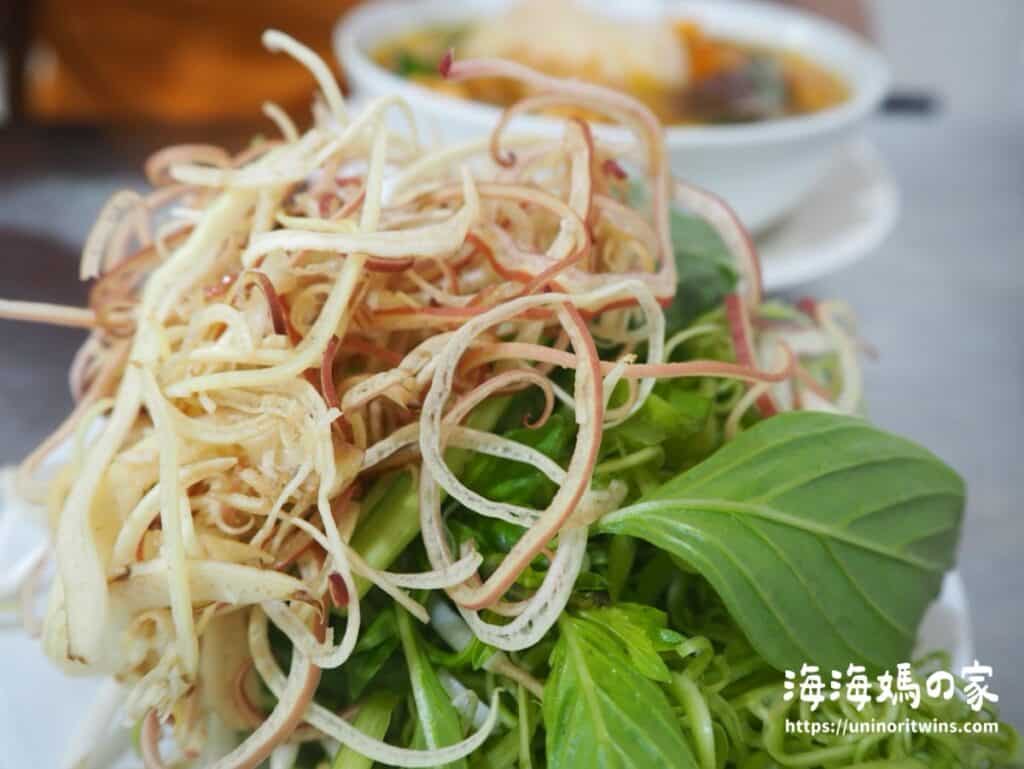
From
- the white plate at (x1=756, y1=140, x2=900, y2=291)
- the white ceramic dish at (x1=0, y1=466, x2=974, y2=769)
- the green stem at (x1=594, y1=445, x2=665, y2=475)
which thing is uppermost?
the white plate at (x1=756, y1=140, x2=900, y2=291)

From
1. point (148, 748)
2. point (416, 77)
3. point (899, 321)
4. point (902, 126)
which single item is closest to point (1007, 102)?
point (902, 126)

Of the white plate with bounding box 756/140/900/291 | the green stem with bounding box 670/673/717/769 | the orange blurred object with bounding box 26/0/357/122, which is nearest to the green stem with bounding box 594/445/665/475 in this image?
the green stem with bounding box 670/673/717/769

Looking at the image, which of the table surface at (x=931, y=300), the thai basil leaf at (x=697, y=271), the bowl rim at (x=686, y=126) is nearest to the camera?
the thai basil leaf at (x=697, y=271)

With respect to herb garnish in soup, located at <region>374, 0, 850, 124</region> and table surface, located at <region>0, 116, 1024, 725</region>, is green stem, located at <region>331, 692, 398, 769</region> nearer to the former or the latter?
table surface, located at <region>0, 116, 1024, 725</region>

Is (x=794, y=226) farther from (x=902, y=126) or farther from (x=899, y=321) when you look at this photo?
(x=902, y=126)

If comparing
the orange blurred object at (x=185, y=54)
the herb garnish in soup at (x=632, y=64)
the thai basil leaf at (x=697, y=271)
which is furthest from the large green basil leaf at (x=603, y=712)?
the orange blurred object at (x=185, y=54)

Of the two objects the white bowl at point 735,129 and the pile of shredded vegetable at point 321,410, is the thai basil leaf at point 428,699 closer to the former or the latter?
the pile of shredded vegetable at point 321,410
